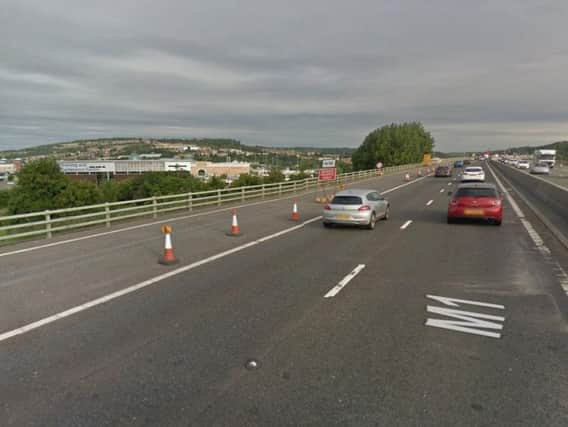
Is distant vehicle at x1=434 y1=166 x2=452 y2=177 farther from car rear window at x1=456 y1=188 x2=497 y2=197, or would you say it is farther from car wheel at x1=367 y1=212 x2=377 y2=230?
car wheel at x1=367 y1=212 x2=377 y2=230

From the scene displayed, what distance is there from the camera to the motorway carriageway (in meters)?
3.48

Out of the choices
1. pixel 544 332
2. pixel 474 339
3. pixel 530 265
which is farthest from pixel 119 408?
pixel 530 265

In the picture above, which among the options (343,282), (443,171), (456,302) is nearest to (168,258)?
(343,282)

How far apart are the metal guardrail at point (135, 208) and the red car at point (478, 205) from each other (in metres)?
11.5

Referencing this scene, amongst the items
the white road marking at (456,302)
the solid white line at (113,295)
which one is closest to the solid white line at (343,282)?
the white road marking at (456,302)

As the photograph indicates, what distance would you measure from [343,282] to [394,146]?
376 ft

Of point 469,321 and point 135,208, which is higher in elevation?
point 135,208

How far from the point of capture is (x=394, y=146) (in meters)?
116

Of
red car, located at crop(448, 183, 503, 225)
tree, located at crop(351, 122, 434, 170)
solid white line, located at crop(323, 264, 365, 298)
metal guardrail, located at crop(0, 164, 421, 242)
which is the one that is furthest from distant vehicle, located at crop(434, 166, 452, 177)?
tree, located at crop(351, 122, 434, 170)

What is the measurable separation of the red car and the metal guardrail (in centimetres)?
1152

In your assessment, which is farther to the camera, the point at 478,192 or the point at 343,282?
the point at 478,192

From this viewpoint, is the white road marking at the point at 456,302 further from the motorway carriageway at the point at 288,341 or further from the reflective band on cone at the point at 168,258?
the reflective band on cone at the point at 168,258

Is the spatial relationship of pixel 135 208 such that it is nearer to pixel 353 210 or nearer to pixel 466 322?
pixel 353 210

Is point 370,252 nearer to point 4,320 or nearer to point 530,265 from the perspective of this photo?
point 530,265
